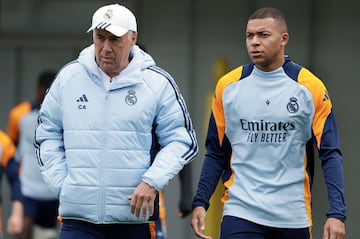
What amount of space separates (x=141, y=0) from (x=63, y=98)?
23.6ft

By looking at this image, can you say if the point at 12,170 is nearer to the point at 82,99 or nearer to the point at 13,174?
the point at 13,174

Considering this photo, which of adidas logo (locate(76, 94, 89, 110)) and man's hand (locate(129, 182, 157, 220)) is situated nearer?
man's hand (locate(129, 182, 157, 220))

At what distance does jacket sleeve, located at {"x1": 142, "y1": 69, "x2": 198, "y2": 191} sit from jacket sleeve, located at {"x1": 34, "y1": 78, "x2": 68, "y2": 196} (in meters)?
0.56

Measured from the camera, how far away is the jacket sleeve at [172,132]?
291 inches

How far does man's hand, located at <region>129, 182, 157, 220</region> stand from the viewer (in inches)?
285

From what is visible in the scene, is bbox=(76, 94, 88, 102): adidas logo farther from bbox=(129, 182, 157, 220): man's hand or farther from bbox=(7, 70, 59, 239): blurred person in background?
bbox=(7, 70, 59, 239): blurred person in background

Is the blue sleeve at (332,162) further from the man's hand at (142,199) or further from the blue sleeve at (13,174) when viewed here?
the blue sleeve at (13,174)

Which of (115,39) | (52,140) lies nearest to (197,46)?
(52,140)

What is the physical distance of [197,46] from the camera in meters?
14.7

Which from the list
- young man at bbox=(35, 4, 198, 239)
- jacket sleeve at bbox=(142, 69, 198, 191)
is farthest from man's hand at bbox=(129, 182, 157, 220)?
jacket sleeve at bbox=(142, 69, 198, 191)

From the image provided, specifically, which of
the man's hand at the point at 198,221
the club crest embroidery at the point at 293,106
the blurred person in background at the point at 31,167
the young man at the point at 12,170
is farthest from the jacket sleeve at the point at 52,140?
the blurred person in background at the point at 31,167

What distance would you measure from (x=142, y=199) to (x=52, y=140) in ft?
2.34

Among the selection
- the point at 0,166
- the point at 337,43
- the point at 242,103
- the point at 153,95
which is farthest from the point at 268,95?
the point at 337,43

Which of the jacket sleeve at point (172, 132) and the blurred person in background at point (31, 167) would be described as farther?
the blurred person in background at point (31, 167)
